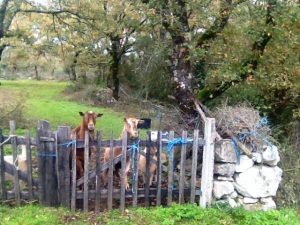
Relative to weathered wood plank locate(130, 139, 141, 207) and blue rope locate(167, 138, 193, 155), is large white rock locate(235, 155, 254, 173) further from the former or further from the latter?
weathered wood plank locate(130, 139, 141, 207)

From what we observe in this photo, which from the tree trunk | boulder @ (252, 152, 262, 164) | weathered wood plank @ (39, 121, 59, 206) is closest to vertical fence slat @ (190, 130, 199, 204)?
boulder @ (252, 152, 262, 164)

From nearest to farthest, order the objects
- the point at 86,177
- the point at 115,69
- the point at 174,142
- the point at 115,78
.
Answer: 1. the point at 86,177
2. the point at 174,142
3. the point at 115,78
4. the point at 115,69

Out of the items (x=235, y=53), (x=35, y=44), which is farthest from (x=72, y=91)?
(x=235, y=53)

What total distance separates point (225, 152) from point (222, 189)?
627 millimetres

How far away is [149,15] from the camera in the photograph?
29.2ft

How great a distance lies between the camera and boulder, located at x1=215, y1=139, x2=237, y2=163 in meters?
6.68

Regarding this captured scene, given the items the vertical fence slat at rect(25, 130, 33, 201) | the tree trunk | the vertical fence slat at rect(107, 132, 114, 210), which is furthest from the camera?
the tree trunk

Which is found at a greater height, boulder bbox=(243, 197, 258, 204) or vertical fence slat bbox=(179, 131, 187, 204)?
vertical fence slat bbox=(179, 131, 187, 204)

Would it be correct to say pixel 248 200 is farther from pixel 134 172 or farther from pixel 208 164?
pixel 134 172

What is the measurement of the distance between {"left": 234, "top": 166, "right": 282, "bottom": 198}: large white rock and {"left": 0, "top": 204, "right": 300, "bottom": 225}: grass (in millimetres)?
366

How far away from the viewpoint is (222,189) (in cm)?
670

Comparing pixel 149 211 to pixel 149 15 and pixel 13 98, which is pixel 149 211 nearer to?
pixel 149 15

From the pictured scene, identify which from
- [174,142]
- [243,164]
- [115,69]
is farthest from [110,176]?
[115,69]

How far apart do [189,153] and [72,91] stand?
2316 centimetres
